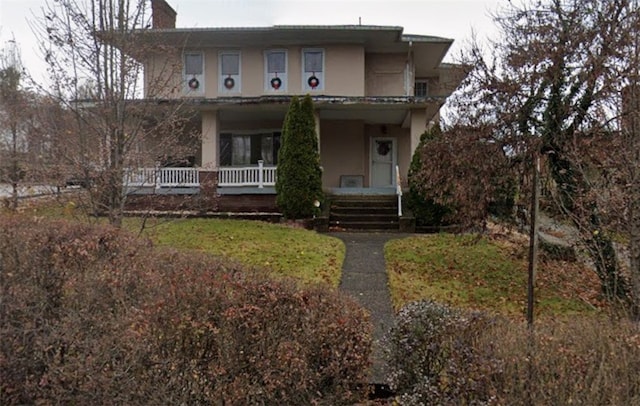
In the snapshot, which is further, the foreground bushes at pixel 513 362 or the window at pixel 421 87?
the window at pixel 421 87

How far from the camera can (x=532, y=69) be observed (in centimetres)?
786

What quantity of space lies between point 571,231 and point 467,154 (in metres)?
2.31

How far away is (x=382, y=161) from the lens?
64.1 feet

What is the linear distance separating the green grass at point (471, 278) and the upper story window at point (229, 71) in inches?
414

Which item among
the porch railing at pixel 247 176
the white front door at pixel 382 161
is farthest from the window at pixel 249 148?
the white front door at pixel 382 161

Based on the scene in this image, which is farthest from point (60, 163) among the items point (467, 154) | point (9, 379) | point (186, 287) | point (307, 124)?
point (307, 124)

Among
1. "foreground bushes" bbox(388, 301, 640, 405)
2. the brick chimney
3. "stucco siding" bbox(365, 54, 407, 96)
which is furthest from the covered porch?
"foreground bushes" bbox(388, 301, 640, 405)

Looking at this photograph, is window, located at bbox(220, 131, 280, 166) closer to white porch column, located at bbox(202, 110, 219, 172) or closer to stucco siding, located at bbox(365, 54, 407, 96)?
white porch column, located at bbox(202, 110, 219, 172)

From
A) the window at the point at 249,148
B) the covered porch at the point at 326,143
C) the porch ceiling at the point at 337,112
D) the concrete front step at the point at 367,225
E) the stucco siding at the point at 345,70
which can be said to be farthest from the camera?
the window at the point at 249,148

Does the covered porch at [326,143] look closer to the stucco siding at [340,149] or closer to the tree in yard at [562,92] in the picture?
the stucco siding at [340,149]

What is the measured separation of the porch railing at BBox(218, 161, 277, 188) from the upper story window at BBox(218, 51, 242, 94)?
13.1 feet

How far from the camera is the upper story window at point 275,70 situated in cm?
1823

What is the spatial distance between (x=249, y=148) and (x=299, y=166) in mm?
5727

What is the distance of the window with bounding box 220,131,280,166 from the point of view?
19.1 metres
